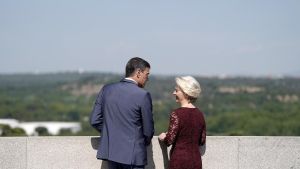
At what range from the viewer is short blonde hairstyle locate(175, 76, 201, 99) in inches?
219

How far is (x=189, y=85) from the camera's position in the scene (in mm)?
5570

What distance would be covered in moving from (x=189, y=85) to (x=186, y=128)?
0.37 m

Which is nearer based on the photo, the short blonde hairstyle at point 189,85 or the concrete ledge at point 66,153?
the short blonde hairstyle at point 189,85

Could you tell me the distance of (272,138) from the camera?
Result: 265 inches

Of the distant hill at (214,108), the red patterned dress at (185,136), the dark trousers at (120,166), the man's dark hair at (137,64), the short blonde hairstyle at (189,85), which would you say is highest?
the man's dark hair at (137,64)

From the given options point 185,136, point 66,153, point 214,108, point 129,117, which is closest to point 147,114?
point 129,117

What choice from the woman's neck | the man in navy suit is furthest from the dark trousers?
the woman's neck

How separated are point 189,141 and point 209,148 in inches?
41.3

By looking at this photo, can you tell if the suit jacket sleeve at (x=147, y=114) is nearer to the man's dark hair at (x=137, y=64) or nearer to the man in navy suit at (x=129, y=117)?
the man in navy suit at (x=129, y=117)

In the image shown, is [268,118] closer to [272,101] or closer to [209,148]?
[272,101]

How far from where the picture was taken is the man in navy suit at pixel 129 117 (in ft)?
17.9

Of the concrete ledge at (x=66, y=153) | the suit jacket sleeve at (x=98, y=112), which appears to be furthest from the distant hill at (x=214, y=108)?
the suit jacket sleeve at (x=98, y=112)

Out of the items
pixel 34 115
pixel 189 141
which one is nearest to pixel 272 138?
pixel 189 141

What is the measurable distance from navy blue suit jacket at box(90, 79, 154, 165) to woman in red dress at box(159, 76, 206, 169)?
0.72 feet
